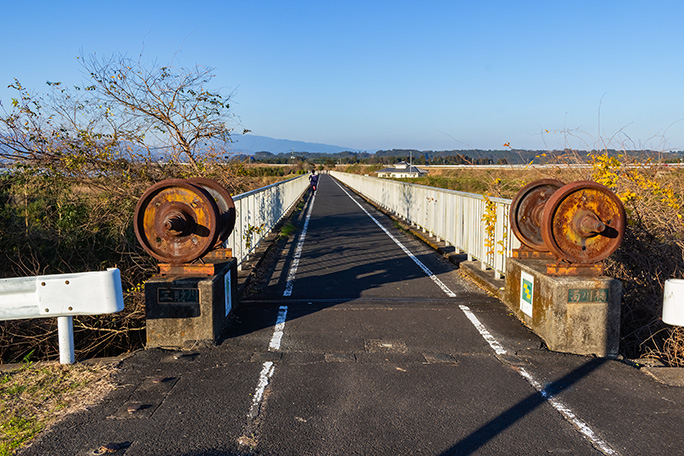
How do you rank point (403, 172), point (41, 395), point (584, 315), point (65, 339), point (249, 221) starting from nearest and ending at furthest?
point (41, 395), point (65, 339), point (584, 315), point (249, 221), point (403, 172)

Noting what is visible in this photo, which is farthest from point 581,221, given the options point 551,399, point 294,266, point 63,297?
point 294,266

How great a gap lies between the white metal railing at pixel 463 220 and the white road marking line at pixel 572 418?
3686 millimetres

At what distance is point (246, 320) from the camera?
6.72 m

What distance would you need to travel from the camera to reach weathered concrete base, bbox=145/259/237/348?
5.69 metres

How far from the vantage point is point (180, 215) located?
576 cm

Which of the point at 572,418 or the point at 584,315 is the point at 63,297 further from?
the point at 584,315

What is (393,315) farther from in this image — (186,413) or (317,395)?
(186,413)

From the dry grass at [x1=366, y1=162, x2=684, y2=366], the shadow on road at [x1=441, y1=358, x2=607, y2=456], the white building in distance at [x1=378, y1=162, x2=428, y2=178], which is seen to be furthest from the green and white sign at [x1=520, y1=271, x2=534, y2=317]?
the white building in distance at [x1=378, y1=162, x2=428, y2=178]

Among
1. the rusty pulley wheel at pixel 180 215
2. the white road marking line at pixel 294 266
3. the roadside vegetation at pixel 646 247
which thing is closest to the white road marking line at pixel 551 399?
the roadside vegetation at pixel 646 247

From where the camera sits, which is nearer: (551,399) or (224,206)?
(551,399)

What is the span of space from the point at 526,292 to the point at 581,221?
3.92 ft

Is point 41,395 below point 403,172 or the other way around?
below

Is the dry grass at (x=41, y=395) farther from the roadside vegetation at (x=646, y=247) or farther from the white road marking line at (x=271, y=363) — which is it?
the roadside vegetation at (x=646, y=247)

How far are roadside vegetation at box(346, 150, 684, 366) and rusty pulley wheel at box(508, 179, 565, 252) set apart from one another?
4.85 feet
